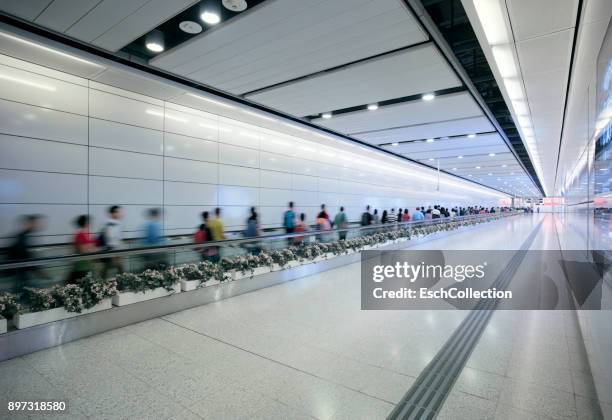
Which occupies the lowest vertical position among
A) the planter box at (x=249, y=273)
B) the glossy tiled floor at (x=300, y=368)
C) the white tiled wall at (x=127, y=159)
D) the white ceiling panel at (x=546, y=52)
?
the glossy tiled floor at (x=300, y=368)

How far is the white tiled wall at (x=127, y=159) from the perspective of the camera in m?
6.66

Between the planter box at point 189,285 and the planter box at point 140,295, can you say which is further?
the planter box at point 189,285

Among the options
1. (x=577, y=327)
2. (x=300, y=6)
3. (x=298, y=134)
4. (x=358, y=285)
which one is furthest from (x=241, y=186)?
(x=577, y=327)

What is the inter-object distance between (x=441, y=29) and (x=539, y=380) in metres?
6.04

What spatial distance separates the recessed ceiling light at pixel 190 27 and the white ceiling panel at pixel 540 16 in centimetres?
485

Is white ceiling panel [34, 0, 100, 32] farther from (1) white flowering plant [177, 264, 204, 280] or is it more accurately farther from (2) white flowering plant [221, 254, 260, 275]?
(2) white flowering plant [221, 254, 260, 275]

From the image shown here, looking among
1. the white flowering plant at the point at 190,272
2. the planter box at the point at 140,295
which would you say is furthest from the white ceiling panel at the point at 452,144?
the planter box at the point at 140,295

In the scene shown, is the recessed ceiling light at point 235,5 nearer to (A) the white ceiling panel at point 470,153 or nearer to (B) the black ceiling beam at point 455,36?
(B) the black ceiling beam at point 455,36

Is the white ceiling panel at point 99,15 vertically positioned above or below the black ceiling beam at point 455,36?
below

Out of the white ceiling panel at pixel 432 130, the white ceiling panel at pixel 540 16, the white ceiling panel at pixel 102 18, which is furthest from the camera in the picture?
the white ceiling panel at pixel 432 130

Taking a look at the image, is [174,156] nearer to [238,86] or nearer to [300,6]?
[238,86]

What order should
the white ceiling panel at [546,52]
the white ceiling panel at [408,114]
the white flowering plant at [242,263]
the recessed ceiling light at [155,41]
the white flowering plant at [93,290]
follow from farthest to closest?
the white ceiling panel at [408,114] < the white flowering plant at [242,263] < the recessed ceiling light at [155,41] < the white ceiling panel at [546,52] < the white flowering plant at [93,290]

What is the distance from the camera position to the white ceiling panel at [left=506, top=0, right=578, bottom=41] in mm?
4512

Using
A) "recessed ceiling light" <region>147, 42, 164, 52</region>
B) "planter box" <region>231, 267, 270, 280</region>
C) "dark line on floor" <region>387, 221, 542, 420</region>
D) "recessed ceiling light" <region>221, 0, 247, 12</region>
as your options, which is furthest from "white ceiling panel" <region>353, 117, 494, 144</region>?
"recessed ceiling light" <region>147, 42, 164, 52</region>
